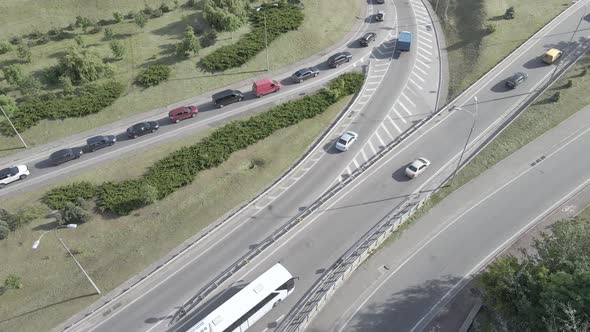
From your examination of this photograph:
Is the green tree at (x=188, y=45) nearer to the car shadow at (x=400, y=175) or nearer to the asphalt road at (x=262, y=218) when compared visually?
the asphalt road at (x=262, y=218)

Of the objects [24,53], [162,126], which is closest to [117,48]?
[24,53]

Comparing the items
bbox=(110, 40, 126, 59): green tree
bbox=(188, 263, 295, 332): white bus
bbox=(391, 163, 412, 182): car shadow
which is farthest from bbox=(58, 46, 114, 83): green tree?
bbox=(391, 163, 412, 182): car shadow

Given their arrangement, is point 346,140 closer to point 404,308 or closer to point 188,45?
point 404,308

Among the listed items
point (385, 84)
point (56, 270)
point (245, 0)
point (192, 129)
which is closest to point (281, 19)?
point (245, 0)

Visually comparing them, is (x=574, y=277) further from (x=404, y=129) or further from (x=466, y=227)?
(x=404, y=129)

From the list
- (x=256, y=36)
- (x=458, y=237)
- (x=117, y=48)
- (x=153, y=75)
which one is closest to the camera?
(x=458, y=237)

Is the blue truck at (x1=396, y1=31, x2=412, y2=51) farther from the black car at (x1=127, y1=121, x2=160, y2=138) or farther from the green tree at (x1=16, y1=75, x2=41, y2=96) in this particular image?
the green tree at (x1=16, y1=75, x2=41, y2=96)
